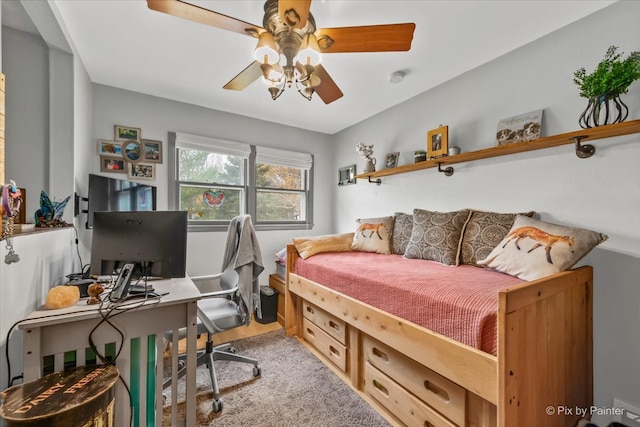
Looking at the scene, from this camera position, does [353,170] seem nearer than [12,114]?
No

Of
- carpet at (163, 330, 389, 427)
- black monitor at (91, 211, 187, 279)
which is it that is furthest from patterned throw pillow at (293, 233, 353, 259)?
black monitor at (91, 211, 187, 279)

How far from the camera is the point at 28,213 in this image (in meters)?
1.73

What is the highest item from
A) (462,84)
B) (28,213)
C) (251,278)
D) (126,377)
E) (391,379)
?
(462,84)

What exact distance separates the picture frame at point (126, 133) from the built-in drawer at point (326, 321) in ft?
7.90

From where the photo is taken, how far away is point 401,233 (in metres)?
2.65

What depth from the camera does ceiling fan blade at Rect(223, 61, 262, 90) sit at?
5.29 ft

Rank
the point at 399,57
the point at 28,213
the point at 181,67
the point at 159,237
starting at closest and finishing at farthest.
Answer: the point at 159,237, the point at 28,213, the point at 399,57, the point at 181,67

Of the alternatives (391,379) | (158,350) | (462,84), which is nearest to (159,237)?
(158,350)

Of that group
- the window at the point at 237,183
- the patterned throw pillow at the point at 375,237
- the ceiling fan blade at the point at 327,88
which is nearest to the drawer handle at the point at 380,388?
the patterned throw pillow at the point at 375,237

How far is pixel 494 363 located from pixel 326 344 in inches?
53.4

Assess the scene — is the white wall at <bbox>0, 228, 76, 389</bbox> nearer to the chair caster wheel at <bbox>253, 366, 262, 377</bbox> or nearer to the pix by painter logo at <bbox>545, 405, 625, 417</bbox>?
the chair caster wheel at <bbox>253, 366, 262, 377</bbox>

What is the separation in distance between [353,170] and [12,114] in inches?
123

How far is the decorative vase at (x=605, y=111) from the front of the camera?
148 cm

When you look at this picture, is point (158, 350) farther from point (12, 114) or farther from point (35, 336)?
point (12, 114)
